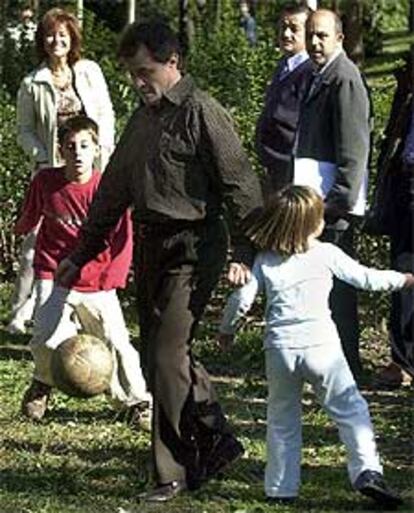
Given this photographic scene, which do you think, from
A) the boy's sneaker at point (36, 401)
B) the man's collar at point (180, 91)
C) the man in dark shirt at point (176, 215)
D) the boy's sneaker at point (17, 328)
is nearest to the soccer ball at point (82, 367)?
the boy's sneaker at point (36, 401)

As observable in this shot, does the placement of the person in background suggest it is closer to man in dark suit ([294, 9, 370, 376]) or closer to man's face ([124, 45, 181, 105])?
man in dark suit ([294, 9, 370, 376])

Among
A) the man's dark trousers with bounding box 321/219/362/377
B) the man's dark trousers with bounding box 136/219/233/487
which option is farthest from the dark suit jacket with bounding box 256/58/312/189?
the man's dark trousers with bounding box 136/219/233/487

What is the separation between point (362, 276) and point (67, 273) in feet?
4.35

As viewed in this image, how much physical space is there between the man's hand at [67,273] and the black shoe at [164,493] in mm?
996

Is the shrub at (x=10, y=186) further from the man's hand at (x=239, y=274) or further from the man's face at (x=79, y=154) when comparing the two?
the man's hand at (x=239, y=274)

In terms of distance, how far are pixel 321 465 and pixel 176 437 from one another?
0.85 meters

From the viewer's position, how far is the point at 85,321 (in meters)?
7.45

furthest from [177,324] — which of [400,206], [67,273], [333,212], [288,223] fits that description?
[400,206]

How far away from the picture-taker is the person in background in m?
7.98

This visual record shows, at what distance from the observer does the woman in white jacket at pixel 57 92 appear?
8914 mm

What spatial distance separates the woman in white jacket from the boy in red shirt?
4.09 ft

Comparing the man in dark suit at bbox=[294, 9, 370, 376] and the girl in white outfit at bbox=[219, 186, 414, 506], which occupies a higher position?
the man in dark suit at bbox=[294, 9, 370, 376]

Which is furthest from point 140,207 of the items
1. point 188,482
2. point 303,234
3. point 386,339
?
point 386,339

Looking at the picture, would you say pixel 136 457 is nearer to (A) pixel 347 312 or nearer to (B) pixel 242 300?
(B) pixel 242 300
